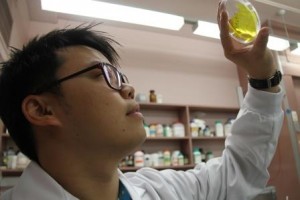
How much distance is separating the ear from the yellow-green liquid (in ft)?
2.10

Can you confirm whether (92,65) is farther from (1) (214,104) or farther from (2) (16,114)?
(1) (214,104)

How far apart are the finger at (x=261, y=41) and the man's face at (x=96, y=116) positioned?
1.35 ft

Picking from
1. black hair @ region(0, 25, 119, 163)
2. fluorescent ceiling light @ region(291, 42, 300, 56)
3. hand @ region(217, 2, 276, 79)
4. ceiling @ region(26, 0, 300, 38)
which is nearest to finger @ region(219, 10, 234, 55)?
hand @ region(217, 2, 276, 79)

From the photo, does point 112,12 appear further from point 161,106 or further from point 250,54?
point 250,54

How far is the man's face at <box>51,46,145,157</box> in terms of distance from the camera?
2.38 ft

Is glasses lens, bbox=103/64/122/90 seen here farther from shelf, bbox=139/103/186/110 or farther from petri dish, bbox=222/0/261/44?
shelf, bbox=139/103/186/110

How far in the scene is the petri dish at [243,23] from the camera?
0.87 m

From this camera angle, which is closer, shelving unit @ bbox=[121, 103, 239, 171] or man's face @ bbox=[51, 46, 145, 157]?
man's face @ bbox=[51, 46, 145, 157]

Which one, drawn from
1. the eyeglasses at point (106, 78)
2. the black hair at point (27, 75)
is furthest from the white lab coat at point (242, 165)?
the eyeglasses at point (106, 78)

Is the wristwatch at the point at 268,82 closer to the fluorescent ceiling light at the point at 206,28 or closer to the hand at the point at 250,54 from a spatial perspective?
the hand at the point at 250,54

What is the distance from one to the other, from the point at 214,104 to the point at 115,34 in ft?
5.00

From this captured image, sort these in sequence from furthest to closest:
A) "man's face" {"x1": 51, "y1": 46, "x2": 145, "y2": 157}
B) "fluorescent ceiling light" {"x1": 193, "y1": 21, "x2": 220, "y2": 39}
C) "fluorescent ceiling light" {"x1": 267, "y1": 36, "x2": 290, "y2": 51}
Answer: "fluorescent ceiling light" {"x1": 267, "y1": 36, "x2": 290, "y2": 51}, "fluorescent ceiling light" {"x1": 193, "y1": 21, "x2": 220, "y2": 39}, "man's face" {"x1": 51, "y1": 46, "x2": 145, "y2": 157}

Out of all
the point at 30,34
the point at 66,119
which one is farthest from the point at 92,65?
the point at 30,34

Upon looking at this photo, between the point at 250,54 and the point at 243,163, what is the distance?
36cm
